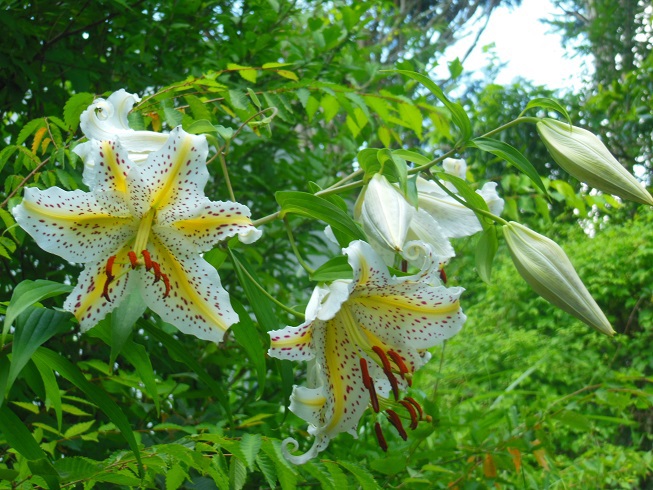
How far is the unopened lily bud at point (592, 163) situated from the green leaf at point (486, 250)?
0.10m

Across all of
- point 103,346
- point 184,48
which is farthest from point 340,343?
point 184,48

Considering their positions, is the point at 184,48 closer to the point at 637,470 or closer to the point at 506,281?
the point at 637,470

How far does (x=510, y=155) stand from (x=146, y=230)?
1.16 feet

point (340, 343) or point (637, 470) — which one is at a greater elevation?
point (340, 343)

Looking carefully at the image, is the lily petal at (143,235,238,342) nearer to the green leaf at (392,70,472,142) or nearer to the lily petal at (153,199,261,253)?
the lily petal at (153,199,261,253)

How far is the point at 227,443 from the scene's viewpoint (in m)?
0.86

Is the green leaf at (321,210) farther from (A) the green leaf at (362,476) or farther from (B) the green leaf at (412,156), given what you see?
(A) the green leaf at (362,476)

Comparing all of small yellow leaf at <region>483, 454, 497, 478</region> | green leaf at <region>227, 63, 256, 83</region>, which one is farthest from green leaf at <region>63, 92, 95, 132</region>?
small yellow leaf at <region>483, 454, 497, 478</region>

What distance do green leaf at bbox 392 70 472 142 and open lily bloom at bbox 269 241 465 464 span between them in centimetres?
14

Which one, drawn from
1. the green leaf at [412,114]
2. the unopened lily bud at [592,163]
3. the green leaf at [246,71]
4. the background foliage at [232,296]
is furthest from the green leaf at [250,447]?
the green leaf at [412,114]

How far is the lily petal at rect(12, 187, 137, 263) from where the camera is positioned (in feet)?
2.16

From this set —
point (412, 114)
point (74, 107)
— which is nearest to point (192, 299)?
point (74, 107)

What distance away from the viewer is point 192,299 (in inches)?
27.8

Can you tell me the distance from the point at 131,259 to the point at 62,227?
0.25 feet
